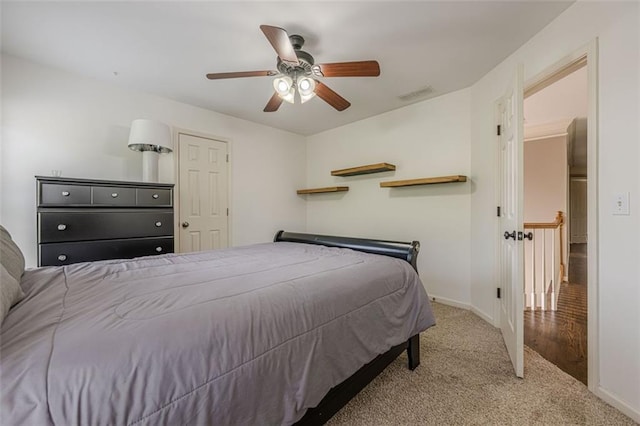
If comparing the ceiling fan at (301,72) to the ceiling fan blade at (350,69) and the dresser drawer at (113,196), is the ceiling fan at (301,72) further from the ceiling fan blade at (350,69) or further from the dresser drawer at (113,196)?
the dresser drawer at (113,196)

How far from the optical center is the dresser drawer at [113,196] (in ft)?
7.88

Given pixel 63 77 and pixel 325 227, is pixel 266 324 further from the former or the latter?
pixel 325 227

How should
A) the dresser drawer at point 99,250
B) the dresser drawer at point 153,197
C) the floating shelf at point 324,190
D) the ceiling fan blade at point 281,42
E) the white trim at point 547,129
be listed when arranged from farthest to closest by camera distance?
the floating shelf at point 324,190 < the white trim at point 547,129 < the dresser drawer at point 153,197 < the dresser drawer at point 99,250 < the ceiling fan blade at point 281,42

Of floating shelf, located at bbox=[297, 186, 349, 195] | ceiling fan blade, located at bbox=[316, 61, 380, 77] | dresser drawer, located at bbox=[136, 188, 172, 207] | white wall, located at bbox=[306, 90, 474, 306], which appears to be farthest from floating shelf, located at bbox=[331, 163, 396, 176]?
dresser drawer, located at bbox=[136, 188, 172, 207]

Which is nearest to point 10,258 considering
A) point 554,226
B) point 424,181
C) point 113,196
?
→ point 113,196

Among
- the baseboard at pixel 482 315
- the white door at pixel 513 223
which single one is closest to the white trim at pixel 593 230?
the white door at pixel 513 223

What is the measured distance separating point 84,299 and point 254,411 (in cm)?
76

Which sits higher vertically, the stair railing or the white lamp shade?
the white lamp shade

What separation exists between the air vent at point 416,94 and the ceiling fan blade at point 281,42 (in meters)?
1.80

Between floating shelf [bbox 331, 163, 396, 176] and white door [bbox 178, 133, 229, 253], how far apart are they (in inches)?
66.0

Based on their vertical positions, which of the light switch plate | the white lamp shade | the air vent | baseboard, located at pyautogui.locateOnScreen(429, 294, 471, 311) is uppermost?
the air vent

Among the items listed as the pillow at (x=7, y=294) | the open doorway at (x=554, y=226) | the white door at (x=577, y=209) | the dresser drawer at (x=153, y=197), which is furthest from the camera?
the white door at (x=577, y=209)

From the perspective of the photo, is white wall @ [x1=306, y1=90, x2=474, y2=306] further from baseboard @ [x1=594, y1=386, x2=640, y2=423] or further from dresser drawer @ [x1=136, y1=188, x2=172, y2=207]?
dresser drawer @ [x1=136, y1=188, x2=172, y2=207]

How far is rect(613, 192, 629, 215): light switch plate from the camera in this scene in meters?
1.51
